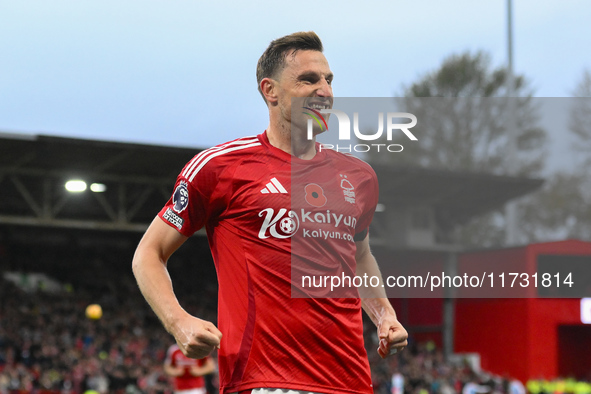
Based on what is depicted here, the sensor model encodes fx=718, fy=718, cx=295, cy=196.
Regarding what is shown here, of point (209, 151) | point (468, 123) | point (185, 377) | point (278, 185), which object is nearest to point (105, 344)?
point (185, 377)

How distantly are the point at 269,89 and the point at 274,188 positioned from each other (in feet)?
1.52

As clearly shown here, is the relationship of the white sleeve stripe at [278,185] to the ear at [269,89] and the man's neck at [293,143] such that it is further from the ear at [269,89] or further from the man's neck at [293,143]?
the ear at [269,89]

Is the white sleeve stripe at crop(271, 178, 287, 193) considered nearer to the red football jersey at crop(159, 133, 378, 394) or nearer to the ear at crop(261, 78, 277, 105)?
the red football jersey at crop(159, 133, 378, 394)

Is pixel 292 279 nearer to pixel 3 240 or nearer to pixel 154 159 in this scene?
pixel 154 159

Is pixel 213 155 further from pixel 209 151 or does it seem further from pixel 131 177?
pixel 131 177

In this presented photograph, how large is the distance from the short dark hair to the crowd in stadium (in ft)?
38.0

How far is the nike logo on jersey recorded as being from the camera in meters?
2.89

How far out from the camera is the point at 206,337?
2.44 meters

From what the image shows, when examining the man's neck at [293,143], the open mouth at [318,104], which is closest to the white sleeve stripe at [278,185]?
the man's neck at [293,143]

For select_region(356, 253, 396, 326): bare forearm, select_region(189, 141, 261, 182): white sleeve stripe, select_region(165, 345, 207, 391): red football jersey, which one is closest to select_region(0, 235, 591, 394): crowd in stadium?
select_region(165, 345, 207, 391): red football jersey

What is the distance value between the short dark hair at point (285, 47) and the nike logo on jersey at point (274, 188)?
0.48m

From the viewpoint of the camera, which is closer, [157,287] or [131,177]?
[157,287]

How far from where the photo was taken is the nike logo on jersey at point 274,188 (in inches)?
114

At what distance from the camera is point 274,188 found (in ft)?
9.52
